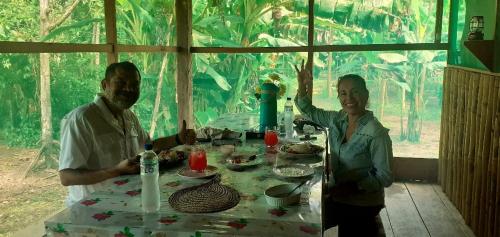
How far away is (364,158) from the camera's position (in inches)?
92.4

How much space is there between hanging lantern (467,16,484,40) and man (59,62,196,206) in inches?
98.3

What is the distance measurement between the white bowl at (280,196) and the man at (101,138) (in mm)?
675

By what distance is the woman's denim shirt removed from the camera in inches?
86.0

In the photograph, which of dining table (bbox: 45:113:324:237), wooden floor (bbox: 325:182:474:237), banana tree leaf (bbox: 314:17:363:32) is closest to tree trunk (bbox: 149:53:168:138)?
banana tree leaf (bbox: 314:17:363:32)

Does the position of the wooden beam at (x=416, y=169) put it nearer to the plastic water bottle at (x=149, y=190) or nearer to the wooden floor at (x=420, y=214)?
the wooden floor at (x=420, y=214)

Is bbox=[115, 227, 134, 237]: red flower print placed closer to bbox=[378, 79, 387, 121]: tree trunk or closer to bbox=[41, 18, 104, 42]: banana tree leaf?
bbox=[41, 18, 104, 42]: banana tree leaf

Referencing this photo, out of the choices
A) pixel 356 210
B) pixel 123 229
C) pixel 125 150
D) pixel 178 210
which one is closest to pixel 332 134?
pixel 356 210

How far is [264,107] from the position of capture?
9.70 ft

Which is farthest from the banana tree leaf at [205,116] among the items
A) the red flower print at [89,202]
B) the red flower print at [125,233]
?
the red flower print at [125,233]

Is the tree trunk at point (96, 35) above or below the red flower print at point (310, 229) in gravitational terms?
above

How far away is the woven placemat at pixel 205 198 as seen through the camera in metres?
1.41

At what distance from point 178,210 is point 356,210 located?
1205mm

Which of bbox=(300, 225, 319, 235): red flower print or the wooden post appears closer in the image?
bbox=(300, 225, 319, 235): red flower print

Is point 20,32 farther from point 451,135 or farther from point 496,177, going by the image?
point 451,135
